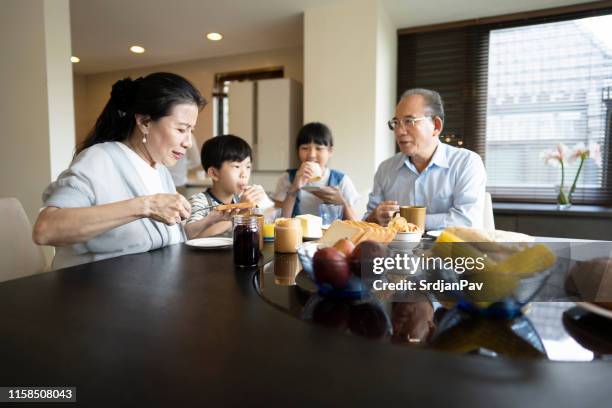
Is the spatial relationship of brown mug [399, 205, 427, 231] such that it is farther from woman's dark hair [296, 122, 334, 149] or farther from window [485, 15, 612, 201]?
window [485, 15, 612, 201]

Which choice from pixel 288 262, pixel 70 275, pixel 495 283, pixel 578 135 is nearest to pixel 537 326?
pixel 495 283

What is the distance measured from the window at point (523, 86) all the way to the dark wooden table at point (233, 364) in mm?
3432

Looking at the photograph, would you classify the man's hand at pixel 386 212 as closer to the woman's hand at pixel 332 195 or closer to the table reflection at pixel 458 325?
the woman's hand at pixel 332 195

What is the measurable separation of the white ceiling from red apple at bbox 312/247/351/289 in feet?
10.4

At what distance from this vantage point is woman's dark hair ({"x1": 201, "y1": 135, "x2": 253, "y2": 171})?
1.95 m

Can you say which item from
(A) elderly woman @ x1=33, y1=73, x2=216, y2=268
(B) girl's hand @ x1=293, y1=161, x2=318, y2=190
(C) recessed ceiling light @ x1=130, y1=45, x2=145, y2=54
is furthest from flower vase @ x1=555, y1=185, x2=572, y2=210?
(C) recessed ceiling light @ x1=130, y1=45, x2=145, y2=54

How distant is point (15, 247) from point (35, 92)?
2100mm

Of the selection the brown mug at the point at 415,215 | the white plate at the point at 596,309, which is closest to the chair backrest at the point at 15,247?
the brown mug at the point at 415,215

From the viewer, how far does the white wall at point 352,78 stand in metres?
3.34

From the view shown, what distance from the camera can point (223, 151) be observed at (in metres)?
1.95

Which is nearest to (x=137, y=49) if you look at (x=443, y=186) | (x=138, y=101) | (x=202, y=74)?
(x=202, y=74)

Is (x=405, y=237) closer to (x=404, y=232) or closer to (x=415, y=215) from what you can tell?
(x=404, y=232)

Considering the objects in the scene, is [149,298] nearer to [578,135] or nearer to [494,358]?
[494,358]

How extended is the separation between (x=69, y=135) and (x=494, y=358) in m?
3.45
